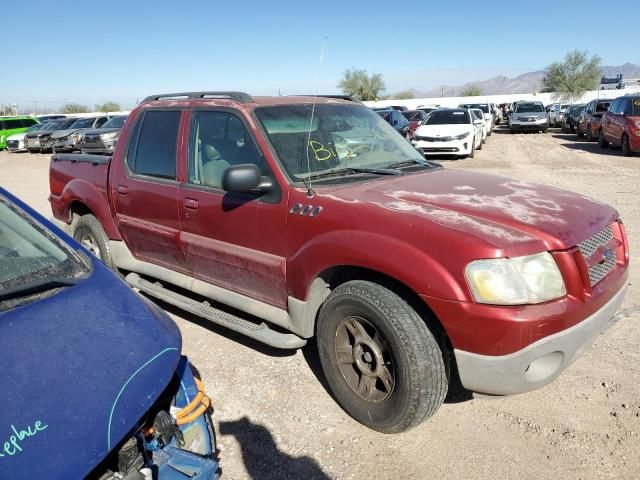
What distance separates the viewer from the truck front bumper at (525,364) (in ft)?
8.09

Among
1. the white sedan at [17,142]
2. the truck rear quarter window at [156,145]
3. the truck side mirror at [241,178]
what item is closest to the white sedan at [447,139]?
the truck rear quarter window at [156,145]

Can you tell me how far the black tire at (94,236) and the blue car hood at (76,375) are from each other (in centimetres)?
300

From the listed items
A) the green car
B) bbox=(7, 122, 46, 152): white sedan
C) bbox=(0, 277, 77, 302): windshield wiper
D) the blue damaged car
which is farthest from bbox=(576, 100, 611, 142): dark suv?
the green car

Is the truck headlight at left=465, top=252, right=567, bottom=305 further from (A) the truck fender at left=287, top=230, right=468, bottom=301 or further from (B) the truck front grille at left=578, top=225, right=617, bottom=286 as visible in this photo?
(B) the truck front grille at left=578, top=225, right=617, bottom=286

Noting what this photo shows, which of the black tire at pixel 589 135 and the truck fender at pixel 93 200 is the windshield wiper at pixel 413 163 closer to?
the truck fender at pixel 93 200

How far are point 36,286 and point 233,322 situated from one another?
186 centimetres

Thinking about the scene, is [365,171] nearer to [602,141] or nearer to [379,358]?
[379,358]

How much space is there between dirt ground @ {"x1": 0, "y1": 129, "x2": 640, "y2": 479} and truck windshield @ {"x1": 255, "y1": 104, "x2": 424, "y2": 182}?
1.47 meters

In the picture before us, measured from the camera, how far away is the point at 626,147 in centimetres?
1600

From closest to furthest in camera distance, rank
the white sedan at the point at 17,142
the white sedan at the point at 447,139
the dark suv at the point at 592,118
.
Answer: the white sedan at the point at 447,139 → the dark suv at the point at 592,118 → the white sedan at the point at 17,142

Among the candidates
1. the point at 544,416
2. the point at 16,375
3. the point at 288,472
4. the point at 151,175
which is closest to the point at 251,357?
the point at 288,472

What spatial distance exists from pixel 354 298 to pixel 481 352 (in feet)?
2.41

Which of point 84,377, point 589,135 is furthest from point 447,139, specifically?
point 84,377

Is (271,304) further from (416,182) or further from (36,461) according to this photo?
(36,461)
